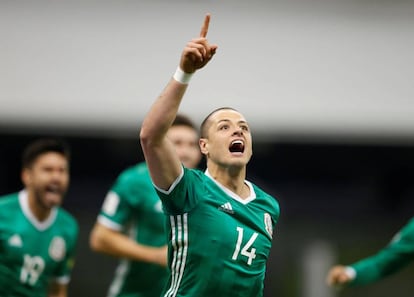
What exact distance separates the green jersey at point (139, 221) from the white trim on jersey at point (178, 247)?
2093mm

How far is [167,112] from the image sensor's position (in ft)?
14.0

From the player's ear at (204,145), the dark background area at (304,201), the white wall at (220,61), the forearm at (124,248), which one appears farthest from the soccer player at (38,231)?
the dark background area at (304,201)

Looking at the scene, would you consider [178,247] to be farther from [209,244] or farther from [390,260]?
[390,260]

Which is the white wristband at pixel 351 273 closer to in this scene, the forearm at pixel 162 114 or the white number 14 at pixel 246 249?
the white number 14 at pixel 246 249

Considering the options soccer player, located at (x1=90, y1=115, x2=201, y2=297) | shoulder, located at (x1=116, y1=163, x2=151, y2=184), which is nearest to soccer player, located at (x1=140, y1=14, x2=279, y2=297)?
soccer player, located at (x1=90, y1=115, x2=201, y2=297)

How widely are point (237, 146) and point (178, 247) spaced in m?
0.57

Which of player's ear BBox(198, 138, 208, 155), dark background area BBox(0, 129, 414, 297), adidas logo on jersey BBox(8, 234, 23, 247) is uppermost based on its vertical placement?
dark background area BBox(0, 129, 414, 297)

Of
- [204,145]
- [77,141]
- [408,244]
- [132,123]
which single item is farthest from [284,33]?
[204,145]

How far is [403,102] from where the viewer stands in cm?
1100

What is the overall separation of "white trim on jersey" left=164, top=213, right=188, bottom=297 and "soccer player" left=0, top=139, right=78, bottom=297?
219cm

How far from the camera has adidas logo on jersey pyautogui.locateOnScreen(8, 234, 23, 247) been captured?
21.9 feet

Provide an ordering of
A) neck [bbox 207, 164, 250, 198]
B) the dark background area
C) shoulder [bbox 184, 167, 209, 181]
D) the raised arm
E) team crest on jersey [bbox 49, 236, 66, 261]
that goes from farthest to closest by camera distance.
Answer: the dark background area, team crest on jersey [bbox 49, 236, 66, 261], neck [bbox 207, 164, 250, 198], shoulder [bbox 184, 167, 209, 181], the raised arm

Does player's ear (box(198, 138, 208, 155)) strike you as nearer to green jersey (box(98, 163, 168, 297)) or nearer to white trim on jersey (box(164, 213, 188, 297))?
white trim on jersey (box(164, 213, 188, 297))

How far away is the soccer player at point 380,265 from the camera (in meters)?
6.84
